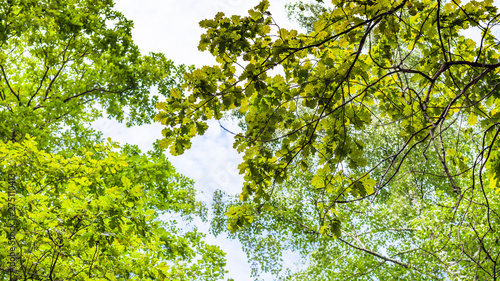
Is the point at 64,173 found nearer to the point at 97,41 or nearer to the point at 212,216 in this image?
the point at 97,41

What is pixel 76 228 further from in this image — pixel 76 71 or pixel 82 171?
pixel 76 71

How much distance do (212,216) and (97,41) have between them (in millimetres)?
9463

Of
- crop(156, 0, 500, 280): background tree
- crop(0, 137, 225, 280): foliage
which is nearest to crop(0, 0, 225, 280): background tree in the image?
crop(0, 137, 225, 280): foliage

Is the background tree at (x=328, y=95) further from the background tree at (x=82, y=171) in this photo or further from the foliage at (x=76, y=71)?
the foliage at (x=76, y=71)

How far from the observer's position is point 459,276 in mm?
6793

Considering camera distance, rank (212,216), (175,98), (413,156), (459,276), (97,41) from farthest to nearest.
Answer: (212,216) < (413,156) < (97,41) < (459,276) < (175,98)

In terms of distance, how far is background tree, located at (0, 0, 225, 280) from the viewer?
367cm

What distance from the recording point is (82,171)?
15.7 feet

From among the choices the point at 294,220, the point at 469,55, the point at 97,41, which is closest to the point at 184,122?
the point at 469,55

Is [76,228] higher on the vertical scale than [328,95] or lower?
lower

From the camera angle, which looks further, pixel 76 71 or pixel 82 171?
pixel 76 71

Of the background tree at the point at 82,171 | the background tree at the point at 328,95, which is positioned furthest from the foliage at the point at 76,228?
the background tree at the point at 328,95

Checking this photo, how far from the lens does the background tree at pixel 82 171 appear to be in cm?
367

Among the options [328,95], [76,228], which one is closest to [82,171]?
[76,228]
